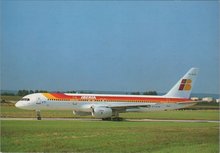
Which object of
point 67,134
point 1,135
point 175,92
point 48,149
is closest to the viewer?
point 48,149

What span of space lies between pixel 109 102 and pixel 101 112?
9.63ft

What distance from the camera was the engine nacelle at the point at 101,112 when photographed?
4085 cm

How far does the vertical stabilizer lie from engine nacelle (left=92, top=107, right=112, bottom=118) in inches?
360

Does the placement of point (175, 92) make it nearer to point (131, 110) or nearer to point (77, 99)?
point (131, 110)

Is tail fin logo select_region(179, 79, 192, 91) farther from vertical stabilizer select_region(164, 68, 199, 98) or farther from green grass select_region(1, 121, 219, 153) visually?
green grass select_region(1, 121, 219, 153)

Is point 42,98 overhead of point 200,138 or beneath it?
overhead

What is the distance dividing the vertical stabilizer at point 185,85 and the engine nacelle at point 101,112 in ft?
30.0

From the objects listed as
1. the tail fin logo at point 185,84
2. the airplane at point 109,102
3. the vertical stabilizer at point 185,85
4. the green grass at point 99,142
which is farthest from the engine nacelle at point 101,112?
the green grass at point 99,142

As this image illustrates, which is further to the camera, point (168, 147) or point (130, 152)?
point (168, 147)

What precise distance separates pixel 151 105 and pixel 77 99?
854 cm

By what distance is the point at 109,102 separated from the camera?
4366cm

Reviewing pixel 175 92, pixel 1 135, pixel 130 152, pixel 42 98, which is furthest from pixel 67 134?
pixel 175 92

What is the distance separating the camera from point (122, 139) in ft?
67.2

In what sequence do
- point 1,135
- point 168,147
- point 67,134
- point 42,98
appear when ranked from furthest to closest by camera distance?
1. point 42,98
2. point 67,134
3. point 1,135
4. point 168,147
